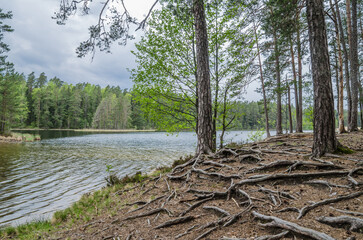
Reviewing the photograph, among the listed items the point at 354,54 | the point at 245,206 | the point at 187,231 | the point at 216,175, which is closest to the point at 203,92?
the point at 216,175

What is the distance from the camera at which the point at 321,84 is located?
5238 millimetres

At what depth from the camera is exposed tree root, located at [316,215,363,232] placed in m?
2.37

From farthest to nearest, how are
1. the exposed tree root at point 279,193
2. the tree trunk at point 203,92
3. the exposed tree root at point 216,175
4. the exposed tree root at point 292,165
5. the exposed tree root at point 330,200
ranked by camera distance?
the tree trunk at point 203,92
the exposed tree root at point 216,175
the exposed tree root at point 292,165
the exposed tree root at point 279,193
the exposed tree root at point 330,200

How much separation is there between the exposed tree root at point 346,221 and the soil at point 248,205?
12 millimetres

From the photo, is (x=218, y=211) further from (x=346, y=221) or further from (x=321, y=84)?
(x=321, y=84)

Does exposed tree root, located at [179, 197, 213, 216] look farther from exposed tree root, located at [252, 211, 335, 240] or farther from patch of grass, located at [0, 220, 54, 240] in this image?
patch of grass, located at [0, 220, 54, 240]

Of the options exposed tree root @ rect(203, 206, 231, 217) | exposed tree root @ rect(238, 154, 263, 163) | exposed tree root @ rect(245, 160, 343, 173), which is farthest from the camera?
exposed tree root @ rect(238, 154, 263, 163)

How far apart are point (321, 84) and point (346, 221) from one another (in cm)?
388

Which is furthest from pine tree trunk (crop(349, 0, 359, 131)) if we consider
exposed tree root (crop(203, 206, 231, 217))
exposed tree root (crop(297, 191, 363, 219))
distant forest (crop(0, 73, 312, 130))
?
distant forest (crop(0, 73, 312, 130))

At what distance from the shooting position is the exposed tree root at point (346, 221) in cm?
237

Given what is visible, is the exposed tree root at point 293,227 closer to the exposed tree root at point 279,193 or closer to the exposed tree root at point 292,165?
the exposed tree root at point 279,193

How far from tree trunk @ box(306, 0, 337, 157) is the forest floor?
450mm

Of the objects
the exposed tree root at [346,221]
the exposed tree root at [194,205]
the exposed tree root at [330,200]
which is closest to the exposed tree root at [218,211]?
the exposed tree root at [194,205]

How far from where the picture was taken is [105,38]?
7.20 metres
